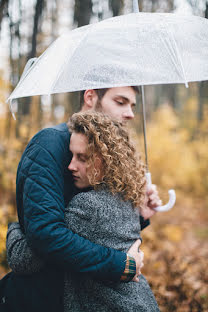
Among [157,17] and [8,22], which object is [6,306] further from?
[8,22]

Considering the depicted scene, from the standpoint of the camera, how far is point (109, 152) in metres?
1.71

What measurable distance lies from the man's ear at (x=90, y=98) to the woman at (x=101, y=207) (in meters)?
0.36

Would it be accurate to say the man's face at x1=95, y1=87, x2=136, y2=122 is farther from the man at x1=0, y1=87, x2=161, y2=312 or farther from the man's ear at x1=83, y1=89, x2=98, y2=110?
the man at x1=0, y1=87, x2=161, y2=312

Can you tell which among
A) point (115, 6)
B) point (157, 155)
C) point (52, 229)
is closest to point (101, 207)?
point (52, 229)

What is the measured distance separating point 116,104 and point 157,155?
6.38 meters

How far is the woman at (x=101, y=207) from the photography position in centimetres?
157

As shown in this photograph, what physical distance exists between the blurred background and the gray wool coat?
721 millimetres

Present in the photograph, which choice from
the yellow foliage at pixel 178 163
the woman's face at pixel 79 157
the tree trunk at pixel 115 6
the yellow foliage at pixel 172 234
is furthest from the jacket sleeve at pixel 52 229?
the yellow foliage at pixel 178 163

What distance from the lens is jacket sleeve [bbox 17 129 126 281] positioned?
1416 mm

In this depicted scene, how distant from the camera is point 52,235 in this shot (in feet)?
4.60

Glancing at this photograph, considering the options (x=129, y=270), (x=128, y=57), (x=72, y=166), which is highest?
(x=128, y=57)

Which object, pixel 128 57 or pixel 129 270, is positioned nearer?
pixel 129 270

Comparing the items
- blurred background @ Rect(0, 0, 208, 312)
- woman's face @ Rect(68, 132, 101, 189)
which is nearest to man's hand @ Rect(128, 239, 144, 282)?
woman's face @ Rect(68, 132, 101, 189)

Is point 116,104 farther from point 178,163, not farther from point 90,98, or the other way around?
point 178,163
